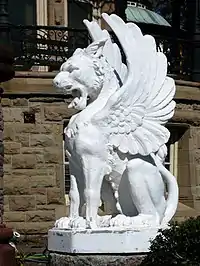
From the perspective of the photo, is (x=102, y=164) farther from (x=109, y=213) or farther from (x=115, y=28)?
(x=115, y=28)

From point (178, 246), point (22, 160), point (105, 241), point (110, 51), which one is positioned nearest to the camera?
point (178, 246)

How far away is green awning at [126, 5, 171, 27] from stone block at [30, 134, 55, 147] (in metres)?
3.78

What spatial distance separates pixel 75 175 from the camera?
26.2ft

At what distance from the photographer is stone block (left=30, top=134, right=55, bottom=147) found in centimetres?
1461

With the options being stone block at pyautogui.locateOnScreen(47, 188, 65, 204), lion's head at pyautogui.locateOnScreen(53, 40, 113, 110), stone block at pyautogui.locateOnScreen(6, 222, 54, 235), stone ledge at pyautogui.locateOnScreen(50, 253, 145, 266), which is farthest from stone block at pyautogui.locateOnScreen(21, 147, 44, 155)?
stone ledge at pyautogui.locateOnScreen(50, 253, 145, 266)

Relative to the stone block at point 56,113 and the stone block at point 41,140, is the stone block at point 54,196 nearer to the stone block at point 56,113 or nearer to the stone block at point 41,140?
the stone block at point 41,140

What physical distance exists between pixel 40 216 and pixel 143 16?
208 inches

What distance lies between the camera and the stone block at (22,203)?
14.5m

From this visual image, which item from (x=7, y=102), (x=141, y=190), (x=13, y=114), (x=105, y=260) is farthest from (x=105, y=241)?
(x=7, y=102)

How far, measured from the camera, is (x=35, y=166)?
574 inches

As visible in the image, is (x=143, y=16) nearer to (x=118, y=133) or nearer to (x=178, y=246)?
(x=118, y=133)

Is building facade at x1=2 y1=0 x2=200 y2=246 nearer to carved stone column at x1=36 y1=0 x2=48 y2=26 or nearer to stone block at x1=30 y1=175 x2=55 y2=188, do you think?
stone block at x1=30 y1=175 x2=55 y2=188

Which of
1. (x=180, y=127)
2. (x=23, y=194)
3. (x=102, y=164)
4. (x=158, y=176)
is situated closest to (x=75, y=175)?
(x=102, y=164)

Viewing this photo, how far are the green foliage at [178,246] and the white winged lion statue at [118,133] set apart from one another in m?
0.54
